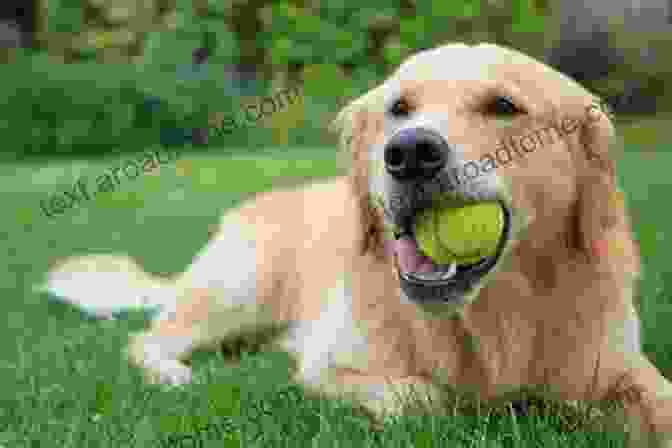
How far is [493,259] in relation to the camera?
2.52 metres

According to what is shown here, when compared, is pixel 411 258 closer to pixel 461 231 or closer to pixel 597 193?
pixel 461 231

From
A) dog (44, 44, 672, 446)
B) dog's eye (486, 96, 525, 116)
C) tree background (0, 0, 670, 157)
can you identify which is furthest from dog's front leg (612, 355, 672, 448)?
tree background (0, 0, 670, 157)

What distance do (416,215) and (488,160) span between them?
9.9 inches

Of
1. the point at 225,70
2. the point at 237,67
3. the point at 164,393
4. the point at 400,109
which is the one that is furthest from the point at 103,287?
the point at 237,67

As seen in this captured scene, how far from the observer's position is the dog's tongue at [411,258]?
2.55 metres

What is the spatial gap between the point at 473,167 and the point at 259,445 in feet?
3.07

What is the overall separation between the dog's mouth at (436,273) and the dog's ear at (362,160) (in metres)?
0.32

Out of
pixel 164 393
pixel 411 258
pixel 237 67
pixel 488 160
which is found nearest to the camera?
pixel 488 160

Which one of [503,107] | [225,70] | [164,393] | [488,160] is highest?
[503,107]

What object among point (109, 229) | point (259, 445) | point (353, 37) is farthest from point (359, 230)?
point (353, 37)

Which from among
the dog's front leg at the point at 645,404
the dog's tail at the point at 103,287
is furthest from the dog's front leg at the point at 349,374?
the dog's tail at the point at 103,287

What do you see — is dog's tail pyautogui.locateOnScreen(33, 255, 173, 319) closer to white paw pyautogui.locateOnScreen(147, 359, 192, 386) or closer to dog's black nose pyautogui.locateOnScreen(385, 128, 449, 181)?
white paw pyautogui.locateOnScreen(147, 359, 192, 386)

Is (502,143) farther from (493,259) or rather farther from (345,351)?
(345,351)

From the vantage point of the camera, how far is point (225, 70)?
16844mm
